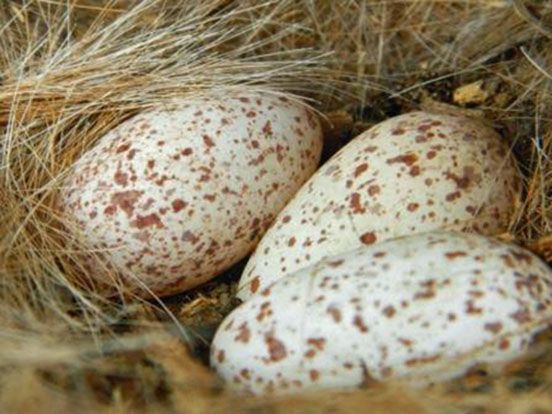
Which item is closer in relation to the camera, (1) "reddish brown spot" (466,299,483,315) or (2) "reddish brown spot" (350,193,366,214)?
(1) "reddish brown spot" (466,299,483,315)

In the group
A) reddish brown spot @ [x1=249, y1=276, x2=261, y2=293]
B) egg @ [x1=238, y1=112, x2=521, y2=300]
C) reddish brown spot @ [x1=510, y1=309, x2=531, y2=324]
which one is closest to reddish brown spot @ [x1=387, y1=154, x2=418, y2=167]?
egg @ [x1=238, y1=112, x2=521, y2=300]

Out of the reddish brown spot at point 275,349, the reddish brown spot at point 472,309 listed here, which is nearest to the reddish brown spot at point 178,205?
the reddish brown spot at point 275,349

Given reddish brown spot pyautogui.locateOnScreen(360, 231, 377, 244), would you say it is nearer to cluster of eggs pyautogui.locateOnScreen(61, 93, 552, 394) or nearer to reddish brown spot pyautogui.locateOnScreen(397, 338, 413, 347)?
cluster of eggs pyautogui.locateOnScreen(61, 93, 552, 394)

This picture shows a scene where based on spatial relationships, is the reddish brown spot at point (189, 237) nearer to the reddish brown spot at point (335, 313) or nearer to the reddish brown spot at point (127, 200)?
the reddish brown spot at point (127, 200)

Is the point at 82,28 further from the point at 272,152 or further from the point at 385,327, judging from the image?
the point at 385,327

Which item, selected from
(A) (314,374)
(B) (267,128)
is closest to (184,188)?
(B) (267,128)

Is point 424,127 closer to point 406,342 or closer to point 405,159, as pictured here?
point 405,159
